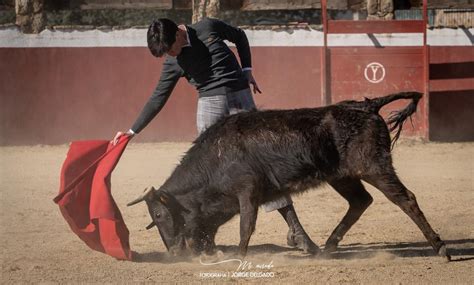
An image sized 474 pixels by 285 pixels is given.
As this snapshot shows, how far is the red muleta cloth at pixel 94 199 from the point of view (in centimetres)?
468

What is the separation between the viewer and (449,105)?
10.3 metres

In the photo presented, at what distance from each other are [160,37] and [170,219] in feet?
3.20

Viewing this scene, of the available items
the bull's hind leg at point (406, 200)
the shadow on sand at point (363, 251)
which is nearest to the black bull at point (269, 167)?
the bull's hind leg at point (406, 200)

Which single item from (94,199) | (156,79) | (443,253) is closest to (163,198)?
(94,199)

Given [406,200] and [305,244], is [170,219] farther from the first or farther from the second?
[406,200]

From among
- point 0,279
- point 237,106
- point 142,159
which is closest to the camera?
point 0,279

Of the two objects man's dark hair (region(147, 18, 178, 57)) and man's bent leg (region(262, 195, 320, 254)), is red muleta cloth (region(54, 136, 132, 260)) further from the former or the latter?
man's bent leg (region(262, 195, 320, 254))

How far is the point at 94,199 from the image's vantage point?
4.71 metres

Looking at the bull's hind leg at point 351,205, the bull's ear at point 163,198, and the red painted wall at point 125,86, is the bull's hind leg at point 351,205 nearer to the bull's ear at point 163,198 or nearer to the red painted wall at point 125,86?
the bull's ear at point 163,198

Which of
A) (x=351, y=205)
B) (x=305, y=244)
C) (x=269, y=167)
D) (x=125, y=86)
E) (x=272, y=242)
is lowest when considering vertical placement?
(x=272, y=242)

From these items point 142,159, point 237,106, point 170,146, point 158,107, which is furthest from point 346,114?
point 170,146

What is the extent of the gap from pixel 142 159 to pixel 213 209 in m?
4.39

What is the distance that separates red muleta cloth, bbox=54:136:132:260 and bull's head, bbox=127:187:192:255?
0.22 meters

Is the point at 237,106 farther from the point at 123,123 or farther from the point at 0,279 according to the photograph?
the point at 123,123
